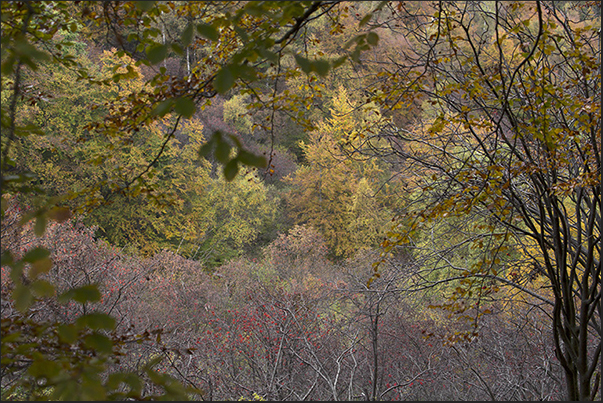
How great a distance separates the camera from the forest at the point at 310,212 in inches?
49.9

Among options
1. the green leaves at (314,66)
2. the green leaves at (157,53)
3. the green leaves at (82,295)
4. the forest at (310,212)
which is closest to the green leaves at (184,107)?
the forest at (310,212)

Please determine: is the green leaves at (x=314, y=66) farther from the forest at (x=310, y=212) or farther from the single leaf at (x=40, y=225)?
the single leaf at (x=40, y=225)

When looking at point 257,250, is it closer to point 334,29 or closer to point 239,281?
point 239,281

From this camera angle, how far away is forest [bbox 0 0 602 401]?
4.16ft

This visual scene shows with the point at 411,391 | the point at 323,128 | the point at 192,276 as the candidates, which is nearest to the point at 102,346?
the point at 411,391

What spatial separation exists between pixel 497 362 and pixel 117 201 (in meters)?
11.2

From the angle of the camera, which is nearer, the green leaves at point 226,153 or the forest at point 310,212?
the green leaves at point 226,153

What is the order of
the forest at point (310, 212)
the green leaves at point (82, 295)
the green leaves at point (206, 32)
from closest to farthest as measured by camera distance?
1. the green leaves at point (82, 295)
2. the green leaves at point (206, 32)
3. the forest at point (310, 212)

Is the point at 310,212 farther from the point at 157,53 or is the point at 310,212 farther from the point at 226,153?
the point at 226,153

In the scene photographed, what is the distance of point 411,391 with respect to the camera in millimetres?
6035

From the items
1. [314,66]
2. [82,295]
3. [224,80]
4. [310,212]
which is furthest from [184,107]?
[310,212]

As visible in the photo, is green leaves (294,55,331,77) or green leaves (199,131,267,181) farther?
green leaves (294,55,331,77)

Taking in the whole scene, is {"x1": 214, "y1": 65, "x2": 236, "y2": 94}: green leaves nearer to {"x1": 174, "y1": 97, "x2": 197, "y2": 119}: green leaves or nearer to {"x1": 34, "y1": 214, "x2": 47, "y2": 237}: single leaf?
{"x1": 174, "y1": 97, "x2": 197, "y2": 119}: green leaves

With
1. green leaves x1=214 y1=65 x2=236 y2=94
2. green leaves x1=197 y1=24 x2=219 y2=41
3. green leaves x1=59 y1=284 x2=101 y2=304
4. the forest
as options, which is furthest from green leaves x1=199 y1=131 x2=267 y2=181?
green leaves x1=59 y1=284 x2=101 y2=304
